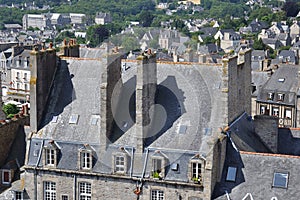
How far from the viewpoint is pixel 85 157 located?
3894cm

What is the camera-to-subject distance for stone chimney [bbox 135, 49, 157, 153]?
37781mm

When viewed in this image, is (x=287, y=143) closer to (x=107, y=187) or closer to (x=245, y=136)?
(x=245, y=136)

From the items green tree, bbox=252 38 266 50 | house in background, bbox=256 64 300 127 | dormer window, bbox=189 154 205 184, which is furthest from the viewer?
green tree, bbox=252 38 266 50

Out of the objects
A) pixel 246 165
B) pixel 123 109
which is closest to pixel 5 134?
pixel 123 109

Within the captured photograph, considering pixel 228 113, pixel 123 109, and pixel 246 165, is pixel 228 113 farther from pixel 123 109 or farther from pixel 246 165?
pixel 123 109

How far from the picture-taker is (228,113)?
127ft

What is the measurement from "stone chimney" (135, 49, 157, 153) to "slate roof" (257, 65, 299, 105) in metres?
38.5

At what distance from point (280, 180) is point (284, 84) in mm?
41397

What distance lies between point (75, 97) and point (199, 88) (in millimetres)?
8342

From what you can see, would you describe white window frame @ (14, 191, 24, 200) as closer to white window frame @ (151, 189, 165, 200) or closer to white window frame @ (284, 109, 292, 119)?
white window frame @ (151, 189, 165, 200)

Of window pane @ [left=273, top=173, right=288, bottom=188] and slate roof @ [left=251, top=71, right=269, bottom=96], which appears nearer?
window pane @ [left=273, top=173, right=288, bottom=188]

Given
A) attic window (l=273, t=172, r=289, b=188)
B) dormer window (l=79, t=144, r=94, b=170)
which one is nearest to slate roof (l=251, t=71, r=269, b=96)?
attic window (l=273, t=172, r=289, b=188)

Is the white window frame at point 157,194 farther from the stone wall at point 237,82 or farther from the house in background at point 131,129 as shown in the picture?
the stone wall at point 237,82

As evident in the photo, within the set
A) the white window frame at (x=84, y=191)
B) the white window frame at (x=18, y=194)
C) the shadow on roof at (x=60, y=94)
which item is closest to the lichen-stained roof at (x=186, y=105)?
the white window frame at (x=84, y=191)
